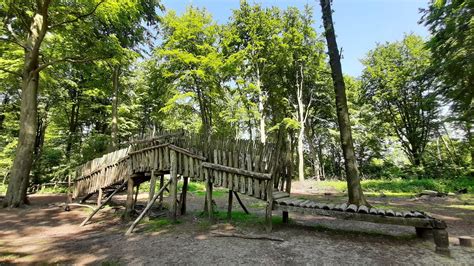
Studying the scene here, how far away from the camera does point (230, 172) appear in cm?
709

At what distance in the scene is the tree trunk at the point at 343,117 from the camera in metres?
7.52

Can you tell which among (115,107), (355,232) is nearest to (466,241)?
(355,232)

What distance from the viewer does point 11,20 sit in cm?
1312

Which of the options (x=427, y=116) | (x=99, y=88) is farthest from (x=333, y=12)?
(x=427, y=116)

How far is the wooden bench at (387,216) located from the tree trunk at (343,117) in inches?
78.3

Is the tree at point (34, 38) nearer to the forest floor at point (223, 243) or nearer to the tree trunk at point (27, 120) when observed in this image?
Answer: the tree trunk at point (27, 120)

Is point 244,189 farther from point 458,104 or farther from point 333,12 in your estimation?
point 458,104

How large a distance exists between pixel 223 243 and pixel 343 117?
16.4 ft

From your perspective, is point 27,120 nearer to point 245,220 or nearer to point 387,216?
point 245,220

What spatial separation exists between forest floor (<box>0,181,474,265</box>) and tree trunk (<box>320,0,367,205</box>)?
3.06 ft

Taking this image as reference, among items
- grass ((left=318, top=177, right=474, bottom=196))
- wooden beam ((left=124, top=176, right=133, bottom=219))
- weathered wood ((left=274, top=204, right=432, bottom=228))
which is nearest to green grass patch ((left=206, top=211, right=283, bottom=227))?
weathered wood ((left=274, top=204, right=432, bottom=228))

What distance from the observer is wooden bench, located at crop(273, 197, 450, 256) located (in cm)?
478

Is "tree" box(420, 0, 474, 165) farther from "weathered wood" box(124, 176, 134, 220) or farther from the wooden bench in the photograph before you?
"weathered wood" box(124, 176, 134, 220)

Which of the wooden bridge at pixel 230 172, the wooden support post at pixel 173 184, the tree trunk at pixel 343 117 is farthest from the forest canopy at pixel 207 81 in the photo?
the wooden support post at pixel 173 184
